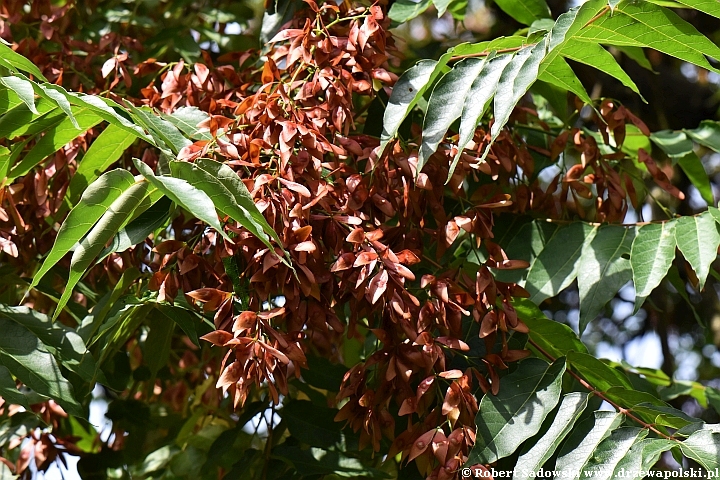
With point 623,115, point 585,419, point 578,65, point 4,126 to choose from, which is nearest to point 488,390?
point 585,419

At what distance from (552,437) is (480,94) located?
1.41ft

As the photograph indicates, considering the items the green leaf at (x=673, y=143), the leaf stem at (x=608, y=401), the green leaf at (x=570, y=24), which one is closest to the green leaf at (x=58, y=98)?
the green leaf at (x=570, y=24)

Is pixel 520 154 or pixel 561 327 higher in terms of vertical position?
pixel 520 154

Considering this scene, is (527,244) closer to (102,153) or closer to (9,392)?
(102,153)

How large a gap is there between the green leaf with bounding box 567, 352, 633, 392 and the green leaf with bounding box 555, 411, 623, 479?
0.10m

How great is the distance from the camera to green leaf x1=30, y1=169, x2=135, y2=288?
0.90 m

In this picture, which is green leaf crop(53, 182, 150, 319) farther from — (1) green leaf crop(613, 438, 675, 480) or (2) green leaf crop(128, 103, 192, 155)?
(1) green leaf crop(613, 438, 675, 480)

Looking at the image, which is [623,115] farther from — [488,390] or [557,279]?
[488,390]

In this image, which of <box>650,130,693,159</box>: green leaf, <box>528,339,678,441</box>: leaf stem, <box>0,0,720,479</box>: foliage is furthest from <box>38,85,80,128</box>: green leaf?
<box>650,130,693,159</box>: green leaf

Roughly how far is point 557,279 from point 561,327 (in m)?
0.11

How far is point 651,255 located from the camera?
117 centimetres

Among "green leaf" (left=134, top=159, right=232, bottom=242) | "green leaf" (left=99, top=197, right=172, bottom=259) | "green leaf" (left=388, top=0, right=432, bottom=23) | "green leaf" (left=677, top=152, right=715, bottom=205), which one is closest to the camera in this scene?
"green leaf" (left=134, top=159, right=232, bottom=242)

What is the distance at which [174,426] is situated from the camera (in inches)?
61.2

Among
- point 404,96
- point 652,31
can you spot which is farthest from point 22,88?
point 652,31
